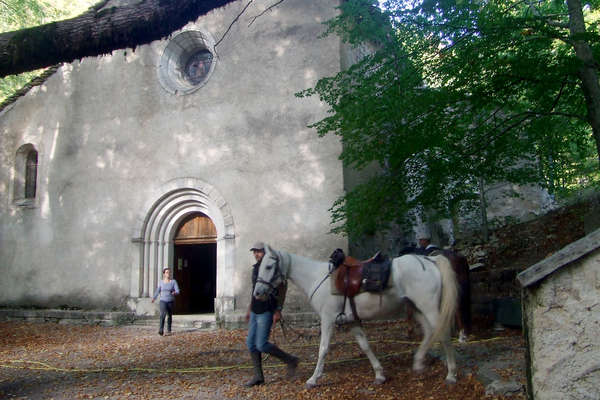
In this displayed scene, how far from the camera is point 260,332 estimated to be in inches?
228

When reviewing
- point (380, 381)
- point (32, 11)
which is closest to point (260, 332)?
point (380, 381)

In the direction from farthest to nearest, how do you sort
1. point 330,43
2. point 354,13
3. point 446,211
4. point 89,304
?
1. point 89,304
2. point 330,43
3. point 446,211
4. point 354,13

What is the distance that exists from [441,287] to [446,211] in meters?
3.21

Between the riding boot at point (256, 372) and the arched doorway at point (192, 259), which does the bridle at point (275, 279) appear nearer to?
the riding boot at point (256, 372)

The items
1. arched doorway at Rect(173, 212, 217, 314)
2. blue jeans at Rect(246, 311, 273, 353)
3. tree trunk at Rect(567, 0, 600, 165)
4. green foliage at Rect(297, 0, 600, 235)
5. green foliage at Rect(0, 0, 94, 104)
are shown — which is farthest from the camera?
green foliage at Rect(0, 0, 94, 104)

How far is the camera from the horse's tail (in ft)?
16.9

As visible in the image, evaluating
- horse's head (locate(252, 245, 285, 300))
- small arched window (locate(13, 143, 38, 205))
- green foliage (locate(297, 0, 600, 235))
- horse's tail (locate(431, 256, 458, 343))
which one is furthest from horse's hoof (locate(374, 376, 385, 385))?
small arched window (locate(13, 143, 38, 205))

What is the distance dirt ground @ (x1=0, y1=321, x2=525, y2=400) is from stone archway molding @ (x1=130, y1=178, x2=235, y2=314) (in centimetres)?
251

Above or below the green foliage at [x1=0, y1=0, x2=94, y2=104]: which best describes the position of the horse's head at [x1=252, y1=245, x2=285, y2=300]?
below

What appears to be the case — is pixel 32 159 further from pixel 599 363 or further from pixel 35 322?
pixel 599 363

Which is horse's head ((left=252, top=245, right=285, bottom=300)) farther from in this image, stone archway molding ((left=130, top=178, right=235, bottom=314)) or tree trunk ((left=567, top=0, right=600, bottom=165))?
stone archway molding ((left=130, top=178, right=235, bottom=314))

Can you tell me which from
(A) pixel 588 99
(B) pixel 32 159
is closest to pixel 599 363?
(A) pixel 588 99

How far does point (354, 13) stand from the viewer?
7.71 metres

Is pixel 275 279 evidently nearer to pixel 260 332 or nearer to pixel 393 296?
pixel 260 332
